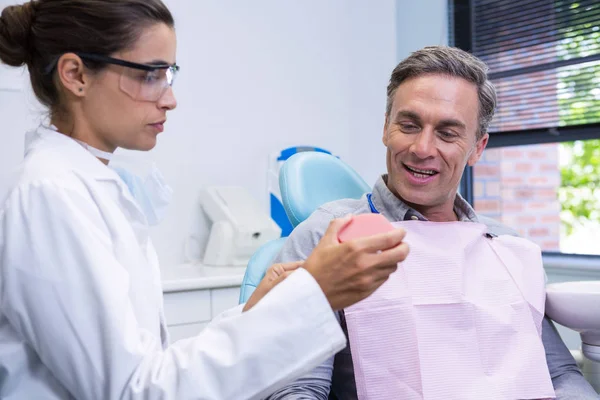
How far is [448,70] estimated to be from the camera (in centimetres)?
154

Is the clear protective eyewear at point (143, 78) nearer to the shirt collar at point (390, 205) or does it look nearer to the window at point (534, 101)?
the shirt collar at point (390, 205)

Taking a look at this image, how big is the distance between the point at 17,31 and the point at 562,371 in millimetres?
1287

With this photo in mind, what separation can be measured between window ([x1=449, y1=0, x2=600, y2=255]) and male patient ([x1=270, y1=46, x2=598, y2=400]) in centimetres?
135

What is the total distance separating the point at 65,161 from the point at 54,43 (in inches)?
8.1

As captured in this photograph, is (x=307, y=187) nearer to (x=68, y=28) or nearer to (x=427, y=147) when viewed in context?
(x=427, y=147)

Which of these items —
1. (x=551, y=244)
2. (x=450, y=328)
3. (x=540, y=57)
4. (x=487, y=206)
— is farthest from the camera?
(x=551, y=244)

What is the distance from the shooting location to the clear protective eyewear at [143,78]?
104 cm

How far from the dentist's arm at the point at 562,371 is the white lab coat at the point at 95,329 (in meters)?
0.74

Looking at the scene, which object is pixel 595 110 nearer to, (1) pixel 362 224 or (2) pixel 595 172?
(2) pixel 595 172

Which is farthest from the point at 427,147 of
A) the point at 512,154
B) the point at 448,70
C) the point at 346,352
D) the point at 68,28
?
the point at 512,154

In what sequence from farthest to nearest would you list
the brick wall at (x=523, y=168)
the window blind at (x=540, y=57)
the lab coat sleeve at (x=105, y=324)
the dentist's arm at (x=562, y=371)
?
the brick wall at (x=523, y=168) < the window blind at (x=540, y=57) < the dentist's arm at (x=562, y=371) < the lab coat sleeve at (x=105, y=324)

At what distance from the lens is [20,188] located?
2.86 feet

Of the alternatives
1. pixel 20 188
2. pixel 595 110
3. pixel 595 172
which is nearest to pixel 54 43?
pixel 20 188

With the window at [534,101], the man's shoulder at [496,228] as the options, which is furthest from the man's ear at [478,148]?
the window at [534,101]
